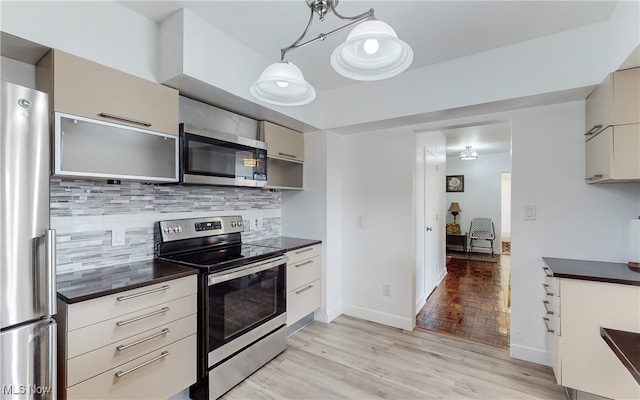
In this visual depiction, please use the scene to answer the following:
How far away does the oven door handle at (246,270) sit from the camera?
1859mm

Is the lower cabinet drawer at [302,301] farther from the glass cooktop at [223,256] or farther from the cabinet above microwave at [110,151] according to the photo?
the cabinet above microwave at [110,151]

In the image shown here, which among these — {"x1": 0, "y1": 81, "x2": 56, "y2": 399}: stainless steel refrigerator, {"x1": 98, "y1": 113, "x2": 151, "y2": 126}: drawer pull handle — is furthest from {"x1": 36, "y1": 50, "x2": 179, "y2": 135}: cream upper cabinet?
{"x1": 0, "y1": 81, "x2": 56, "y2": 399}: stainless steel refrigerator

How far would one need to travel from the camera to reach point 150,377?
1.61m

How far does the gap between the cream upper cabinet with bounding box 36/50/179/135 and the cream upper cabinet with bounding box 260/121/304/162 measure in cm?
95

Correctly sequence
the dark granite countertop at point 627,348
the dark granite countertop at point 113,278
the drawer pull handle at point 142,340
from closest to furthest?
the dark granite countertop at point 627,348, the dark granite countertop at point 113,278, the drawer pull handle at point 142,340

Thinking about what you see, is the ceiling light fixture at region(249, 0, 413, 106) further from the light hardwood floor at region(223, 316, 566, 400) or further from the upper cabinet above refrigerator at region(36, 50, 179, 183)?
the light hardwood floor at region(223, 316, 566, 400)

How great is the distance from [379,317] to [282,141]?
2.11 meters

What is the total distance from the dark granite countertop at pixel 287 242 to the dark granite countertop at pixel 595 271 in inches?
75.2

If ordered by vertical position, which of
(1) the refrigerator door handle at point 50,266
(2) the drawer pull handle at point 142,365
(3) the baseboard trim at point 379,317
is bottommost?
(3) the baseboard trim at point 379,317

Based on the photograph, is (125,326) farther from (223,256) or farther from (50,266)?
(223,256)

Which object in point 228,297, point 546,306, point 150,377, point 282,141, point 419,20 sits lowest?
point 150,377

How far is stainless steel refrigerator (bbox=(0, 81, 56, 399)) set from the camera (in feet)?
3.59

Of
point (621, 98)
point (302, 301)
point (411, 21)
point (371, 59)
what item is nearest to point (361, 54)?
point (371, 59)
